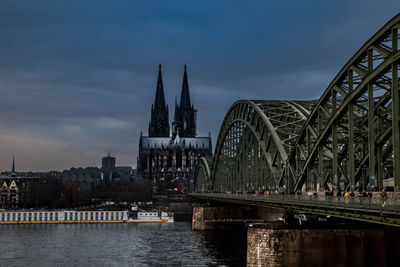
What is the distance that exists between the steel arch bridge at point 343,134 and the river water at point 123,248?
10.4m

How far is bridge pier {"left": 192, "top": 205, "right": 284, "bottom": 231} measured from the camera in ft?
350

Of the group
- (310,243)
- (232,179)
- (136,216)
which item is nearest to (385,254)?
(310,243)

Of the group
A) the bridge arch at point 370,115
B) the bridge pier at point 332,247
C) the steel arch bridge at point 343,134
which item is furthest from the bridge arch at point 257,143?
the bridge pier at point 332,247

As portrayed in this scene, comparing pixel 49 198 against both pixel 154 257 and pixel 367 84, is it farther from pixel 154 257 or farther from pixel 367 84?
pixel 367 84

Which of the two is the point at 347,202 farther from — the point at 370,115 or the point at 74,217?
the point at 74,217

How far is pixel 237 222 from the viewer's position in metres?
109

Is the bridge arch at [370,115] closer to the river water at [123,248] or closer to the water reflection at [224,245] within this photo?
the water reflection at [224,245]

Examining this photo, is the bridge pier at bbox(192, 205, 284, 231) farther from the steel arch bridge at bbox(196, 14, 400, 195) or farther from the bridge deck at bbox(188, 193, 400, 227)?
the bridge deck at bbox(188, 193, 400, 227)

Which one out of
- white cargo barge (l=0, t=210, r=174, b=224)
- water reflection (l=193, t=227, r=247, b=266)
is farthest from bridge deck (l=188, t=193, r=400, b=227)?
white cargo barge (l=0, t=210, r=174, b=224)

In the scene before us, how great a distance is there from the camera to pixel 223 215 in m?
113

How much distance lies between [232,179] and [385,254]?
65517 millimetres

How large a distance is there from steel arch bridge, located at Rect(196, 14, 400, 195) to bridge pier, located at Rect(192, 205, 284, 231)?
483 centimetres

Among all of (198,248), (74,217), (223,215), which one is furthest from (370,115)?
(74,217)

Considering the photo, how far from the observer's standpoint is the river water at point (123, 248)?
67.6 meters
